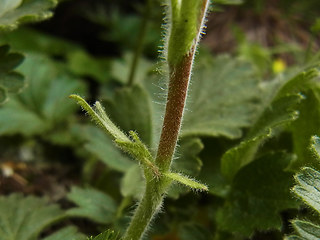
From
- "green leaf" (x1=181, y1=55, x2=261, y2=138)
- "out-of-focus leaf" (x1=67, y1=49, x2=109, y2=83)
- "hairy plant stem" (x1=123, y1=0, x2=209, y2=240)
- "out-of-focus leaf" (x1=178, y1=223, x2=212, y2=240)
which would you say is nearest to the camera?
"hairy plant stem" (x1=123, y1=0, x2=209, y2=240)

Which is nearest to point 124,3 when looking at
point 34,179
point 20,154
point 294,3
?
point 294,3

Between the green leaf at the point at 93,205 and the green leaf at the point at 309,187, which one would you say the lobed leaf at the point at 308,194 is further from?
the green leaf at the point at 93,205

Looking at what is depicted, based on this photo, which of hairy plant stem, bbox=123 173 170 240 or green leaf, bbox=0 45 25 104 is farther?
green leaf, bbox=0 45 25 104

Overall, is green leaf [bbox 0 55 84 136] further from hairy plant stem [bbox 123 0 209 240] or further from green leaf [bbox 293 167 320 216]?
green leaf [bbox 293 167 320 216]

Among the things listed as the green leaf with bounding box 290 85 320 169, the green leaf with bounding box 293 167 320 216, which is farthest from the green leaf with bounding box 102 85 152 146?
the green leaf with bounding box 293 167 320 216

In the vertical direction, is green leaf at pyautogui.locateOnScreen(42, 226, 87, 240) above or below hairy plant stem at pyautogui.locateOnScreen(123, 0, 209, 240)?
below

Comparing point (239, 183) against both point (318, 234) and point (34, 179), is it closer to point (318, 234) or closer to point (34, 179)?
point (318, 234)

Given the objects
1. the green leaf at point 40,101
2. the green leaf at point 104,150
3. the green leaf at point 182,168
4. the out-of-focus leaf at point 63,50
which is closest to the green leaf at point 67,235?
the green leaf at point 182,168
